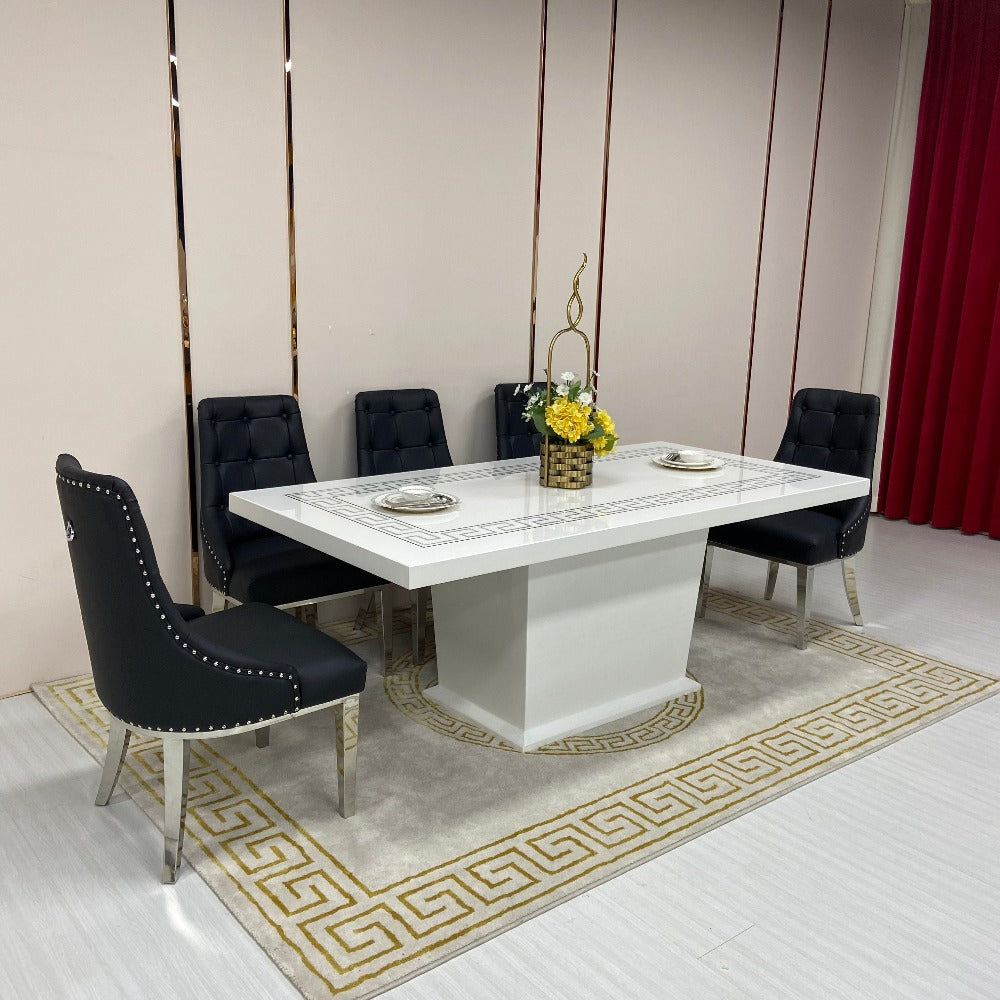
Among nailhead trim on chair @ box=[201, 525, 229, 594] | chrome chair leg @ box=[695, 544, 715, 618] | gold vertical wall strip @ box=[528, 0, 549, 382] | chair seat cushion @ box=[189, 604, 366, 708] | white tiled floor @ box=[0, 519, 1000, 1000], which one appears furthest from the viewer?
gold vertical wall strip @ box=[528, 0, 549, 382]

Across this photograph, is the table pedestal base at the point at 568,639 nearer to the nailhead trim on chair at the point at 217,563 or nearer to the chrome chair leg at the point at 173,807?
the nailhead trim on chair at the point at 217,563

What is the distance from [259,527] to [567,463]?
47.6 inches

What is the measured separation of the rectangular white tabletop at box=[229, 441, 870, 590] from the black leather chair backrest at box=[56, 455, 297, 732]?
17.4 inches

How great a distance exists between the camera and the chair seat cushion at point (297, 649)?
2424 mm

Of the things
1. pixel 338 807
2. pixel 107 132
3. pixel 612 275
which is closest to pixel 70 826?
pixel 338 807

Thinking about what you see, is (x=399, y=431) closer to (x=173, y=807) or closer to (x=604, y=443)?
(x=604, y=443)

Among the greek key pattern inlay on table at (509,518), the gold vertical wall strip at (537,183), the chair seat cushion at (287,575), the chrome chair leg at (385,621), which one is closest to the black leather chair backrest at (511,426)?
the gold vertical wall strip at (537,183)

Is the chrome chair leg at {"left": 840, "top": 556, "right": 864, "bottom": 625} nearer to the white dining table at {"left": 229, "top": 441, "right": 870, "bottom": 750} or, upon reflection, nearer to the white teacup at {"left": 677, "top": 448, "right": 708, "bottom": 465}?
the white dining table at {"left": 229, "top": 441, "right": 870, "bottom": 750}

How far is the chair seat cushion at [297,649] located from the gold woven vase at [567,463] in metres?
1.02

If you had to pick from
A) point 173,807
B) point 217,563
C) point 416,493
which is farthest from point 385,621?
point 173,807

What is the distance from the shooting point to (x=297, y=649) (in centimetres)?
251

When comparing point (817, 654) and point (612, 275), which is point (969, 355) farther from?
point (817, 654)

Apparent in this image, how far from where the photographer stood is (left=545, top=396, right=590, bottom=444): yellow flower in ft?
10.3

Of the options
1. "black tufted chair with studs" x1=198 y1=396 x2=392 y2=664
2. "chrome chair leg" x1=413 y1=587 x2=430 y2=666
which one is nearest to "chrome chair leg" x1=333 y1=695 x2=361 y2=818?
"black tufted chair with studs" x1=198 y1=396 x2=392 y2=664
